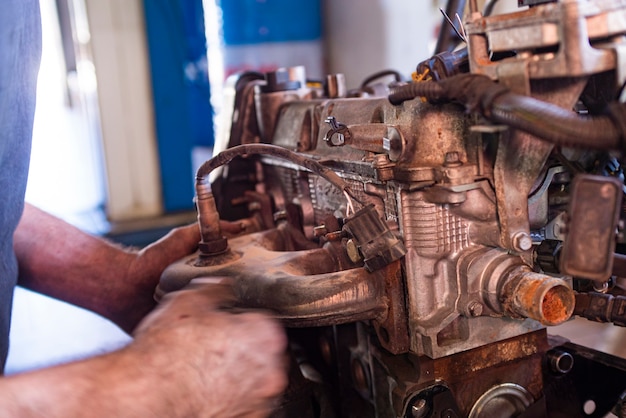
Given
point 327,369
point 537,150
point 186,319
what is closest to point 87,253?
point 327,369

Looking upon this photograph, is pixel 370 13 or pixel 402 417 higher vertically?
pixel 370 13

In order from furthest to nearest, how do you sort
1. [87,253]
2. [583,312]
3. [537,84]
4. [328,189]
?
[87,253] → [328,189] → [583,312] → [537,84]

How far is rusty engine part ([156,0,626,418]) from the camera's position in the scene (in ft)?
2.04

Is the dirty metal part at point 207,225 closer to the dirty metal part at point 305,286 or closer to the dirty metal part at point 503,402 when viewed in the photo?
the dirty metal part at point 305,286

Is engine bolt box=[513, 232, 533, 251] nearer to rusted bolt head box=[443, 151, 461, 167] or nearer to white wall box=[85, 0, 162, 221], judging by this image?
rusted bolt head box=[443, 151, 461, 167]

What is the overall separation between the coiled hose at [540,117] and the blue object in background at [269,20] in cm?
244

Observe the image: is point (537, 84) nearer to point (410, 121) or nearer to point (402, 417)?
point (410, 121)

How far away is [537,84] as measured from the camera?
67cm

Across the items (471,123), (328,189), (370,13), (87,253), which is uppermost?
(370,13)

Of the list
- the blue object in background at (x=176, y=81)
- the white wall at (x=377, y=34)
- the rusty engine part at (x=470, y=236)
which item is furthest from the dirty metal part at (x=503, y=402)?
the blue object in background at (x=176, y=81)

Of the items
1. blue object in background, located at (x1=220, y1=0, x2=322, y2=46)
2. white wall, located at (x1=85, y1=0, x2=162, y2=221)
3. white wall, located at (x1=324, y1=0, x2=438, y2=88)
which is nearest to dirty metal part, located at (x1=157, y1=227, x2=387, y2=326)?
white wall, located at (x1=324, y1=0, x2=438, y2=88)

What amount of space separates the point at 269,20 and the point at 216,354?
2.53m

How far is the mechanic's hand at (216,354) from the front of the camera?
68 centimetres

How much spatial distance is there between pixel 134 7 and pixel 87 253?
5.67 ft
